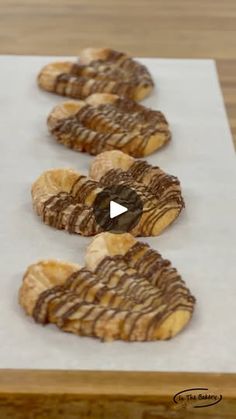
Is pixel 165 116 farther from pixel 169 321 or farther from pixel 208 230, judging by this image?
pixel 169 321

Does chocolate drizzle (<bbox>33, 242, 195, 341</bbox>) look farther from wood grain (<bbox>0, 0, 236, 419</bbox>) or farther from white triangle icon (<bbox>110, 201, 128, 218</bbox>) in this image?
wood grain (<bbox>0, 0, 236, 419</bbox>)

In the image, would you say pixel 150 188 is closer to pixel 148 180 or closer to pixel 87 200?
pixel 148 180

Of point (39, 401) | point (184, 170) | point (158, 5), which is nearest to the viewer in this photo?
point (39, 401)

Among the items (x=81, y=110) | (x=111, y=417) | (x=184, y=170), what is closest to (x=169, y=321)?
(x=111, y=417)

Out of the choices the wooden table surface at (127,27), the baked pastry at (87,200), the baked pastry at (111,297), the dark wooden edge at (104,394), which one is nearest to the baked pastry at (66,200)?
the baked pastry at (87,200)
